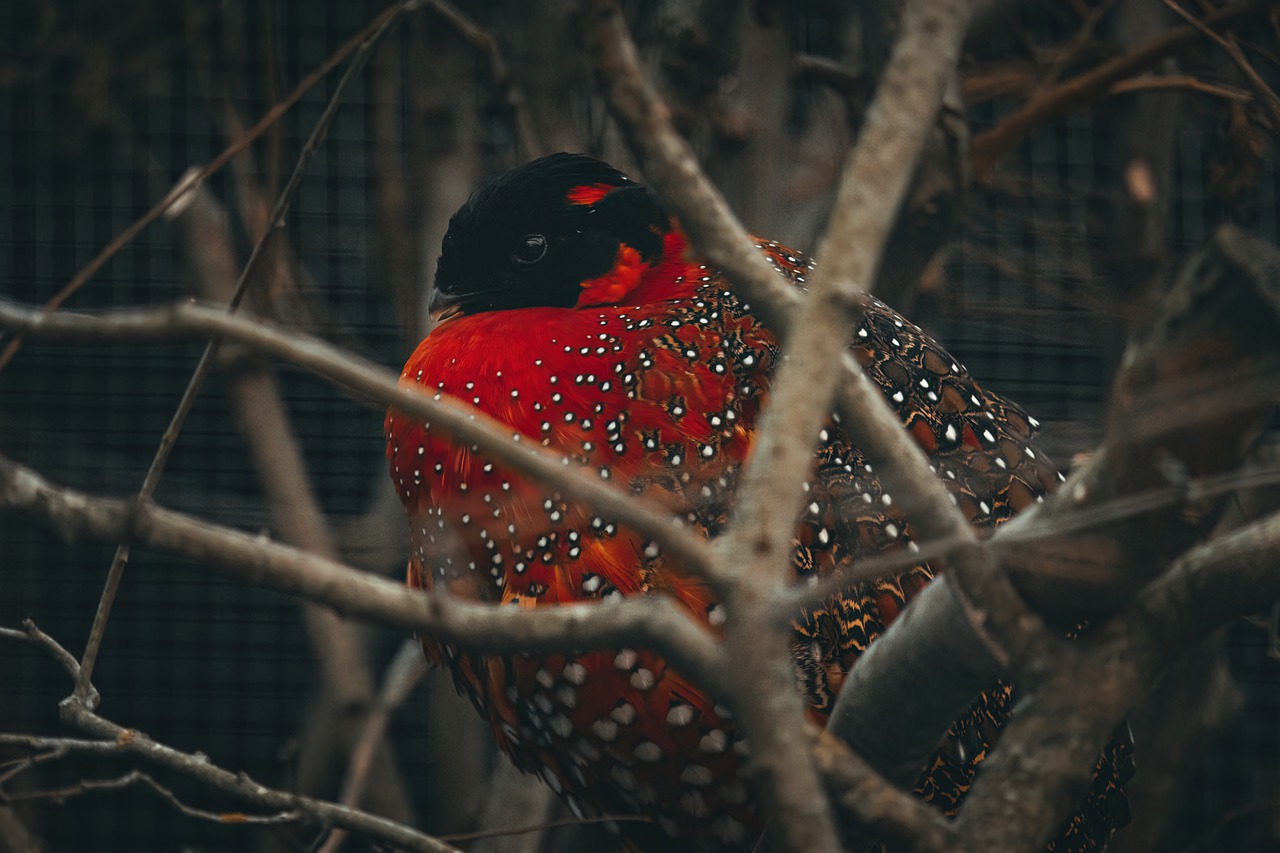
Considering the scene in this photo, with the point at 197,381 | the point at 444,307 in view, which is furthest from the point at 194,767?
the point at 444,307

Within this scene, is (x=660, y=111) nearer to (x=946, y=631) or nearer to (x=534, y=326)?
(x=946, y=631)

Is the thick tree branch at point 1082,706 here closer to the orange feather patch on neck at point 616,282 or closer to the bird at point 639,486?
the bird at point 639,486

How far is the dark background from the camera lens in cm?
301

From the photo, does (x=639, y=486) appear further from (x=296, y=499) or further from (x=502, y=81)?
(x=296, y=499)

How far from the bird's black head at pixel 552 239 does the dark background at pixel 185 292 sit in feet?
3.06

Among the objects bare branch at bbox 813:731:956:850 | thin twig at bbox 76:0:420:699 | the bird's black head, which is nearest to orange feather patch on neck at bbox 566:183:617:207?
the bird's black head

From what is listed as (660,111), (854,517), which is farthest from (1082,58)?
(660,111)

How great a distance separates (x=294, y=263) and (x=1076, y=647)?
7.33 feet

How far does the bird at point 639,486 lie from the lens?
1.62 meters

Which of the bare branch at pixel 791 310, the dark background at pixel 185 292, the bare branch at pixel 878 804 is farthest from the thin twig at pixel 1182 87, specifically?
the bare branch at pixel 878 804

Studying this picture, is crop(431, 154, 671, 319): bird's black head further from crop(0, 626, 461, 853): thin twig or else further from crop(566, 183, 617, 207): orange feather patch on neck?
crop(0, 626, 461, 853): thin twig

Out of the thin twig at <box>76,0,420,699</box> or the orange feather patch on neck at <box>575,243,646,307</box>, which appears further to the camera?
the orange feather patch on neck at <box>575,243,646,307</box>

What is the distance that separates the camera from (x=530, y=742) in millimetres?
1766

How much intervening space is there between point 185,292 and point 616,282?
5.29 feet
